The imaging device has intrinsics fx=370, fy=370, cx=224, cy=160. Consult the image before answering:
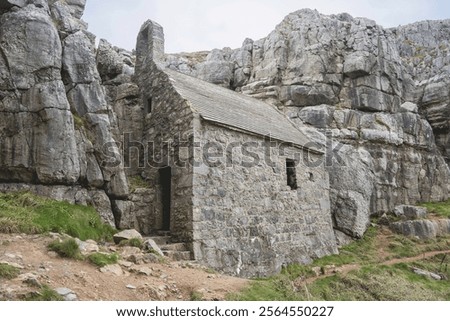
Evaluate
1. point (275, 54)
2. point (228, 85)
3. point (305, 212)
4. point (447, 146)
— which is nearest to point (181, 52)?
point (228, 85)

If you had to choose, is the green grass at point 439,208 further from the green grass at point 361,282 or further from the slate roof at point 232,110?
the slate roof at point 232,110

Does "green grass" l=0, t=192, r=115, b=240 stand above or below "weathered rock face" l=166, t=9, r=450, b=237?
below

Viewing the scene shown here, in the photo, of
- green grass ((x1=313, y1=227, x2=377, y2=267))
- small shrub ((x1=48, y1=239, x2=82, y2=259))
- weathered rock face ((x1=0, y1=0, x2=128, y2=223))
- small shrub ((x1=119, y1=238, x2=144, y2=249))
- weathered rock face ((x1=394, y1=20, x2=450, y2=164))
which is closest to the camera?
small shrub ((x1=48, y1=239, x2=82, y2=259))

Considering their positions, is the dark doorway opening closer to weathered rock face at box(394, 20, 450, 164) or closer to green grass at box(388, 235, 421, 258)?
green grass at box(388, 235, 421, 258)

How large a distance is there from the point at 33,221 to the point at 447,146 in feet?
118

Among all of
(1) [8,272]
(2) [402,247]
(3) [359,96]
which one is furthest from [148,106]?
(3) [359,96]

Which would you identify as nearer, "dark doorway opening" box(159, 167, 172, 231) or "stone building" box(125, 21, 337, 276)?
"stone building" box(125, 21, 337, 276)

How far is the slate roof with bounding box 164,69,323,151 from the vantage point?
15.0 m

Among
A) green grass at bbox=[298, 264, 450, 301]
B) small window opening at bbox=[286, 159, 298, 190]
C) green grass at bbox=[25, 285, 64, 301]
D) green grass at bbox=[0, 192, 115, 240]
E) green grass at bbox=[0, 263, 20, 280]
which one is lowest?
green grass at bbox=[298, 264, 450, 301]

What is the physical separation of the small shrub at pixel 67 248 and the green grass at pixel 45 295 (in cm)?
182

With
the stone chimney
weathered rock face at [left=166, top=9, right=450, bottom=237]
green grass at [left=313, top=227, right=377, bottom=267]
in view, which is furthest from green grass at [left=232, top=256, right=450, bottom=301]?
the stone chimney

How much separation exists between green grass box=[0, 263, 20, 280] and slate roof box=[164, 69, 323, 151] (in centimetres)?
846

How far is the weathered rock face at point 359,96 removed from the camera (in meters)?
27.3

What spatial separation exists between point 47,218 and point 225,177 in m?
6.33
